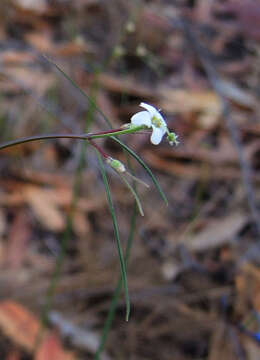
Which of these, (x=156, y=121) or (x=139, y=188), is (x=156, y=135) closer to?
(x=156, y=121)

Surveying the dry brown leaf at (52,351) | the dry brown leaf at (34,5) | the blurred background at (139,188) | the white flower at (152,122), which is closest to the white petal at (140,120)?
the white flower at (152,122)

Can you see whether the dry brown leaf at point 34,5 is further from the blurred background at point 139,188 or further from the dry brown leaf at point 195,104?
the dry brown leaf at point 195,104

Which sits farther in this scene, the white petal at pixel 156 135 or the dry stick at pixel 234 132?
the dry stick at pixel 234 132

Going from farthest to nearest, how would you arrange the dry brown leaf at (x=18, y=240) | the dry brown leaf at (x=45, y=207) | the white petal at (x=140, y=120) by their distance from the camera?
the dry brown leaf at (x=45, y=207), the dry brown leaf at (x=18, y=240), the white petal at (x=140, y=120)

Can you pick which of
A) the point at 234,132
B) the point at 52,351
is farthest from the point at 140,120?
the point at 234,132

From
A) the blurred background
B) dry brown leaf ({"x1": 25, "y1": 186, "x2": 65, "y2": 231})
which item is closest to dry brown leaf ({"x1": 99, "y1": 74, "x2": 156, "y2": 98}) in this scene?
the blurred background

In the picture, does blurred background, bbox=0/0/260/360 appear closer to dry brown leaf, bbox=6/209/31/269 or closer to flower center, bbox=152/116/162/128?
dry brown leaf, bbox=6/209/31/269

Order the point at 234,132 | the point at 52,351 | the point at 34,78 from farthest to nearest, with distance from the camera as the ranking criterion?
1. the point at 34,78
2. the point at 234,132
3. the point at 52,351
